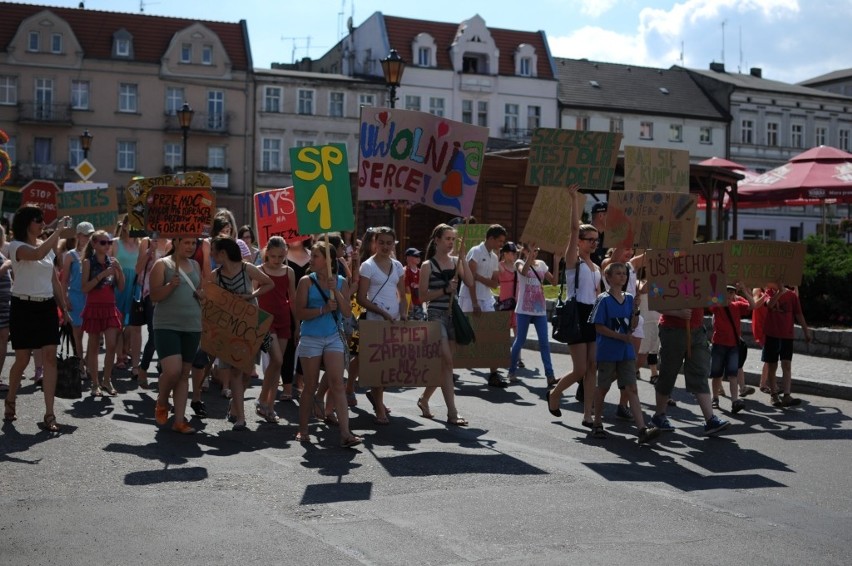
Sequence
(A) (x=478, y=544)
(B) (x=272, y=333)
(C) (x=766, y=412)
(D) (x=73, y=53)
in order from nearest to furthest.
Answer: (A) (x=478, y=544)
(B) (x=272, y=333)
(C) (x=766, y=412)
(D) (x=73, y=53)

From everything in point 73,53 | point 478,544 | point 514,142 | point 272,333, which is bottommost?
point 478,544

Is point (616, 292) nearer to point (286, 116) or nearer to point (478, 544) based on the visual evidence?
point (478, 544)

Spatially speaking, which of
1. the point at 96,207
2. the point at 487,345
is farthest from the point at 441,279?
the point at 96,207

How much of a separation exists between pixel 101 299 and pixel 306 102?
53500mm

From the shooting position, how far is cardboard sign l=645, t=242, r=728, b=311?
10289 millimetres

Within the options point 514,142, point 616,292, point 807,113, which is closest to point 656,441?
point 616,292

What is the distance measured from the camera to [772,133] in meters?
74.8

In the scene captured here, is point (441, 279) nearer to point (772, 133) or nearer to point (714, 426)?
point (714, 426)

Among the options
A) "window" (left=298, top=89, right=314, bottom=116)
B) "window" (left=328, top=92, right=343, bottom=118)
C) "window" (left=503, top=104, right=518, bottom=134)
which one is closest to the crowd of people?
"window" (left=298, top=89, right=314, bottom=116)

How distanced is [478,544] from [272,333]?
498cm

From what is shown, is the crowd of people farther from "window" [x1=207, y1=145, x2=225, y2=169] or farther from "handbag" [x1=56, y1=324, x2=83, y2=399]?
"window" [x1=207, y1=145, x2=225, y2=169]

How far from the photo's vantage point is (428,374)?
404 inches

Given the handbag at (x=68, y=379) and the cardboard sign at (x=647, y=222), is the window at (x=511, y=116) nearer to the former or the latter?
the cardboard sign at (x=647, y=222)

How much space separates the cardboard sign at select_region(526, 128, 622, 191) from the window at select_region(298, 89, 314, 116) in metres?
54.2
